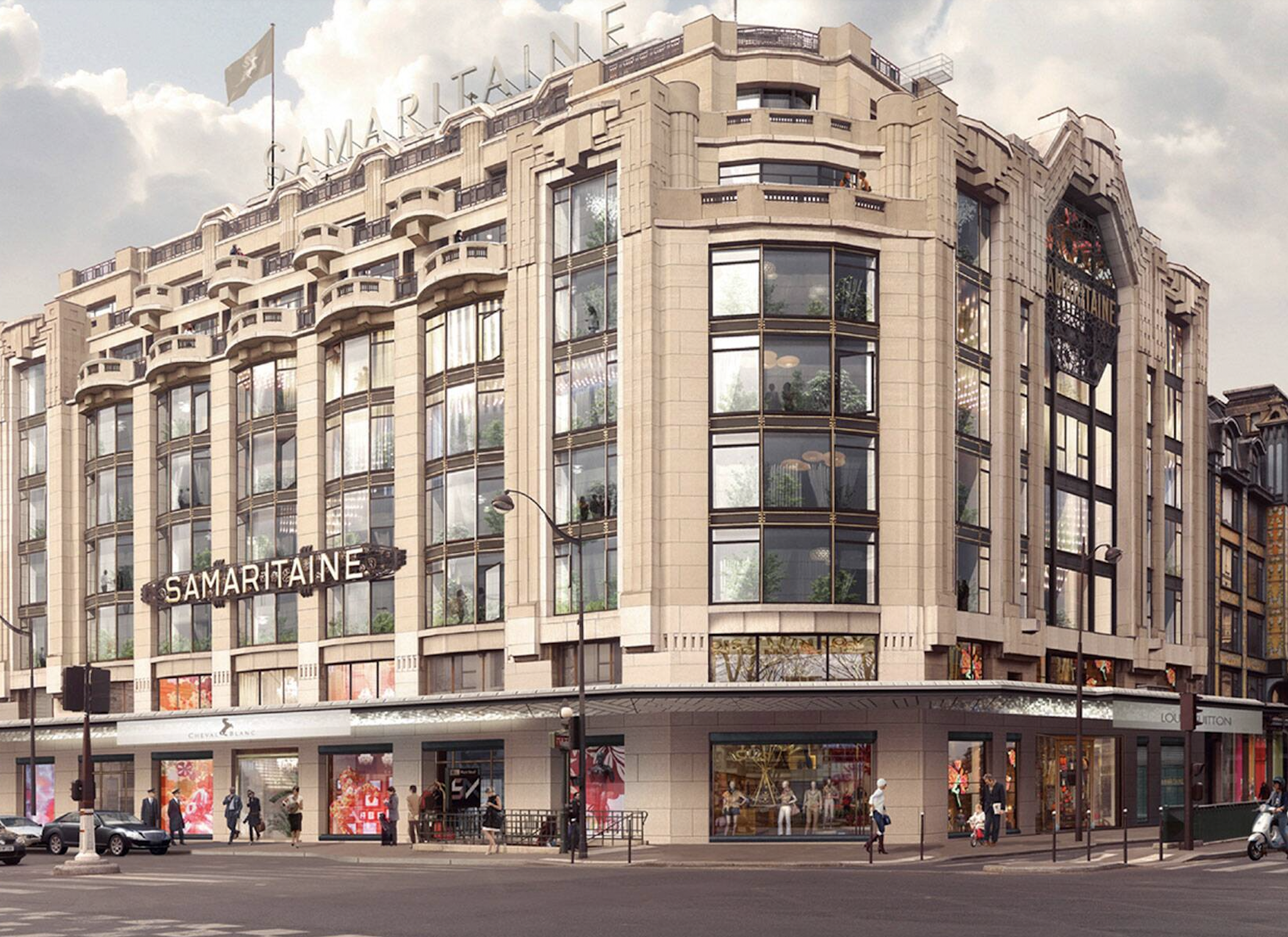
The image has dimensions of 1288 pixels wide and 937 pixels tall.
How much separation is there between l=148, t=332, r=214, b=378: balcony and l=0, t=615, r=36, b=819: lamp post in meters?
12.8

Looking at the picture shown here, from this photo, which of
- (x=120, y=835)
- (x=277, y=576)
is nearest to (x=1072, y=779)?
(x=277, y=576)

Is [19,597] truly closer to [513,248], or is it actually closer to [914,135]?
[513,248]

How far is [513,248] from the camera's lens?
184 ft

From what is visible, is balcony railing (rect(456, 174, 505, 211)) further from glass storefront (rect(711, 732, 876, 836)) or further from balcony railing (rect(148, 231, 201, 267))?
glass storefront (rect(711, 732, 876, 836))

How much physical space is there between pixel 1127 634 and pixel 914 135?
77.6 feet

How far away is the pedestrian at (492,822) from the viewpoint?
1807 inches

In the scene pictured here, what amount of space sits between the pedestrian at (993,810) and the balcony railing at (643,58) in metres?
27.5

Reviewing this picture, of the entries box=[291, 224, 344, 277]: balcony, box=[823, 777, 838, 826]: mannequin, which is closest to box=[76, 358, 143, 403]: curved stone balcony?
box=[291, 224, 344, 277]: balcony

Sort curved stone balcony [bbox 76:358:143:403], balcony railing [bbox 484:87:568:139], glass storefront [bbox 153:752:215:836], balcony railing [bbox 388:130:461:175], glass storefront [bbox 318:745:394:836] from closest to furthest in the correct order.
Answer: glass storefront [bbox 318:745:394:836], balcony railing [bbox 484:87:568:139], balcony railing [bbox 388:130:461:175], glass storefront [bbox 153:752:215:836], curved stone balcony [bbox 76:358:143:403]

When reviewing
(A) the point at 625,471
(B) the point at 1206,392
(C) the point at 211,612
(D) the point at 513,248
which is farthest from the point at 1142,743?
(C) the point at 211,612

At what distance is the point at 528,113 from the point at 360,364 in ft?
38.7

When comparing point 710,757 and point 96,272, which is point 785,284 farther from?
point 96,272

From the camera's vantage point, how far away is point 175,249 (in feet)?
251

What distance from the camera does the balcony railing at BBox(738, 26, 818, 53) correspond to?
56688 mm
